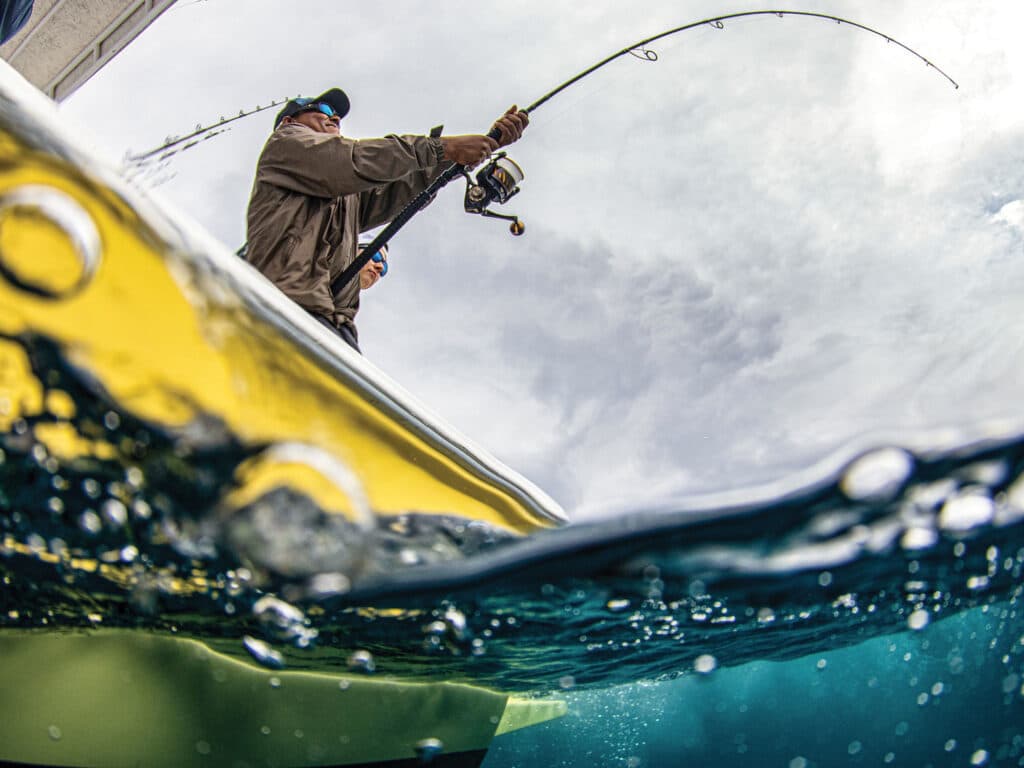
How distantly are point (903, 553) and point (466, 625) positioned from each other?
1.38 meters

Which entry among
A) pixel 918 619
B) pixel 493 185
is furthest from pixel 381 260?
pixel 918 619

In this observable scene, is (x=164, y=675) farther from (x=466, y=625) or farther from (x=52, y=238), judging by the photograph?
(x=52, y=238)

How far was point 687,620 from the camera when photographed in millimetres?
2186

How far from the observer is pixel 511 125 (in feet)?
9.00

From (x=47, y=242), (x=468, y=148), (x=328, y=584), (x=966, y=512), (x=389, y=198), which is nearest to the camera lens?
(x=47, y=242)

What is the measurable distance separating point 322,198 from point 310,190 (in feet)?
0.24

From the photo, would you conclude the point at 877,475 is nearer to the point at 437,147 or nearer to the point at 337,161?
the point at 437,147

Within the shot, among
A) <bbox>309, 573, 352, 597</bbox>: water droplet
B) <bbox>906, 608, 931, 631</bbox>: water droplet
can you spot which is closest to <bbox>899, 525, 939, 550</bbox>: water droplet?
<bbox>906, 608, 931, 631</bbox>: water droplet

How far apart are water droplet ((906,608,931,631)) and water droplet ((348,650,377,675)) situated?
7.86 ft

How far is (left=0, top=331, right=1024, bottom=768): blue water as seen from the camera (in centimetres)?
115

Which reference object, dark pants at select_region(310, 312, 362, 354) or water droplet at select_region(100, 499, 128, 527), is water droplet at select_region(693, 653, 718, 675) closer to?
dark pants at select_region(310, 312, 362, 354)

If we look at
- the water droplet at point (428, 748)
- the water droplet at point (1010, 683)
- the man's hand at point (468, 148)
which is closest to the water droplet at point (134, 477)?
the water droplet at point (428, 748)

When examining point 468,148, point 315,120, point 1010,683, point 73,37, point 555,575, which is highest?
point 73,37

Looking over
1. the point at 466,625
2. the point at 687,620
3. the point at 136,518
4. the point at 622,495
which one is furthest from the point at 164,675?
the point at 687,620
